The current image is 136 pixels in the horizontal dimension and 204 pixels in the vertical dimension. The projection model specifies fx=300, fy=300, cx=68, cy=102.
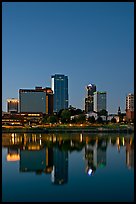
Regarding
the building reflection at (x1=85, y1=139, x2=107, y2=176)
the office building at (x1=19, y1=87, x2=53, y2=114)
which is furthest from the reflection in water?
the office building at (x1=19, y1=87, x2=53, y2=114)

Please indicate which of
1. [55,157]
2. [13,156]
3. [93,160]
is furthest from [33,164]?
[13,156]

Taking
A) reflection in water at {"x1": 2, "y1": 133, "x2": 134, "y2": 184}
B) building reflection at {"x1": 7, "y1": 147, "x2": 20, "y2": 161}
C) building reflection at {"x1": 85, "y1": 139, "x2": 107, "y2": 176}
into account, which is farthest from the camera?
building reflection at {"x1": 7, "y1": 147, "x2": 20, "y2": 161}

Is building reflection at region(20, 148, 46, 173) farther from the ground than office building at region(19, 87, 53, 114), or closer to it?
closer to it

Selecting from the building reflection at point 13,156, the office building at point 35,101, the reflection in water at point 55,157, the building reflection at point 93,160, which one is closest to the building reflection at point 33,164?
the reflection in water at point 55,157

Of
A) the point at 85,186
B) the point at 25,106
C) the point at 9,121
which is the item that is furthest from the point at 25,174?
the point at 25,106

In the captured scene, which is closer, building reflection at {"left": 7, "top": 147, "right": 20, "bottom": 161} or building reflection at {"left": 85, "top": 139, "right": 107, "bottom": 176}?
building reflection at {"left": 85, "top": 139, "right": 107, "bottom": 176}

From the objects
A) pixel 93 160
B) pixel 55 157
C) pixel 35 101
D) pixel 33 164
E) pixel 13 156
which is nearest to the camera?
pixel 33 164

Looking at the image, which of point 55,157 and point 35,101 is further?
point 35,101

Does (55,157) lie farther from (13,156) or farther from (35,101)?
(35,101)

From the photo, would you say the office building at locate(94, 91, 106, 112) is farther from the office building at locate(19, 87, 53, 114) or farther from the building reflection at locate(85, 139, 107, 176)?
the building reflection at locate(85, 139, 107, 176)

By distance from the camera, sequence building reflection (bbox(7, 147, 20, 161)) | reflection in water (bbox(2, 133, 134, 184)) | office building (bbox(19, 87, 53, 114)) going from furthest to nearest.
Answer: office building (bbox(19, 87, 53, 114)), building reflection (bbox(7, 147, 20, 161)), reflection in water (bbox(2, 133, 134, 184))

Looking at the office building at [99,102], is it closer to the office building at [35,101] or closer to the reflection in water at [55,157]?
the office building at [35,101]
